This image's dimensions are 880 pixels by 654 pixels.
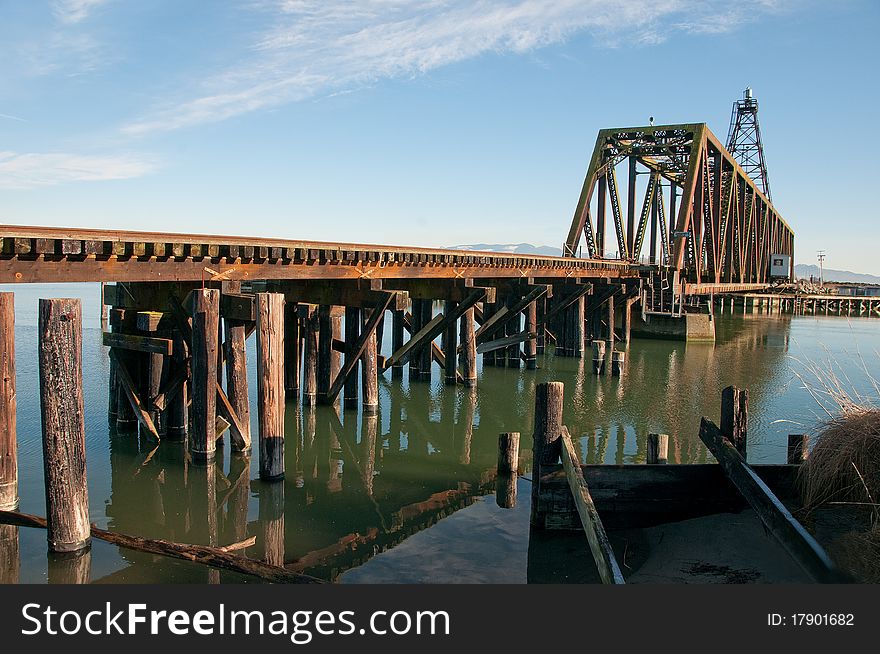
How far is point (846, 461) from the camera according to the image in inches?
276

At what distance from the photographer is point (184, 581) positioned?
7.15 meters

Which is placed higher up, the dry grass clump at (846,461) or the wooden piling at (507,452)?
the dry grass clump at (846,461)

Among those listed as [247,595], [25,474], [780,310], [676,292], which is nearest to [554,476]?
[247,595]

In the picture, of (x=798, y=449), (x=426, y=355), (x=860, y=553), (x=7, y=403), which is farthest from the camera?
(x=426, y=355)

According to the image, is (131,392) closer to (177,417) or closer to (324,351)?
(177,417)

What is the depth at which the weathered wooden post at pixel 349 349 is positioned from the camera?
15.7 m

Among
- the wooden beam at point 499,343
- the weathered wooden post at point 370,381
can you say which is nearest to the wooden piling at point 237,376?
the weathered wooden post at point 370,381

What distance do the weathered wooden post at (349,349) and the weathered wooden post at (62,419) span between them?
788 cm

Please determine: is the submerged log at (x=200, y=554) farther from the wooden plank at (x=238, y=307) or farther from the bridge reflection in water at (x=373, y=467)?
the wooden plank at (x=238, y=307)

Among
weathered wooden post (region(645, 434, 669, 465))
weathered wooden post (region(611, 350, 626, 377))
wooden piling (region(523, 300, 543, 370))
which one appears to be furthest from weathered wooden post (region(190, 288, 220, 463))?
weathered wooden post (region(611, 350, 626, 377))

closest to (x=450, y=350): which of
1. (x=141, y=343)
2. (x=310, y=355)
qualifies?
(x=310, y=355)

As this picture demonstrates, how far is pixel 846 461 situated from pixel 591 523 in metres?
2.73

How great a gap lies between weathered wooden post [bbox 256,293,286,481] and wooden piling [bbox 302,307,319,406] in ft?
15.2

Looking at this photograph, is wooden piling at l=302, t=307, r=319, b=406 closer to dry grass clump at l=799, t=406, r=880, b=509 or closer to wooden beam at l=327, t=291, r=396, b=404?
wooden beam at l=327, t=291, r=396, b=404
